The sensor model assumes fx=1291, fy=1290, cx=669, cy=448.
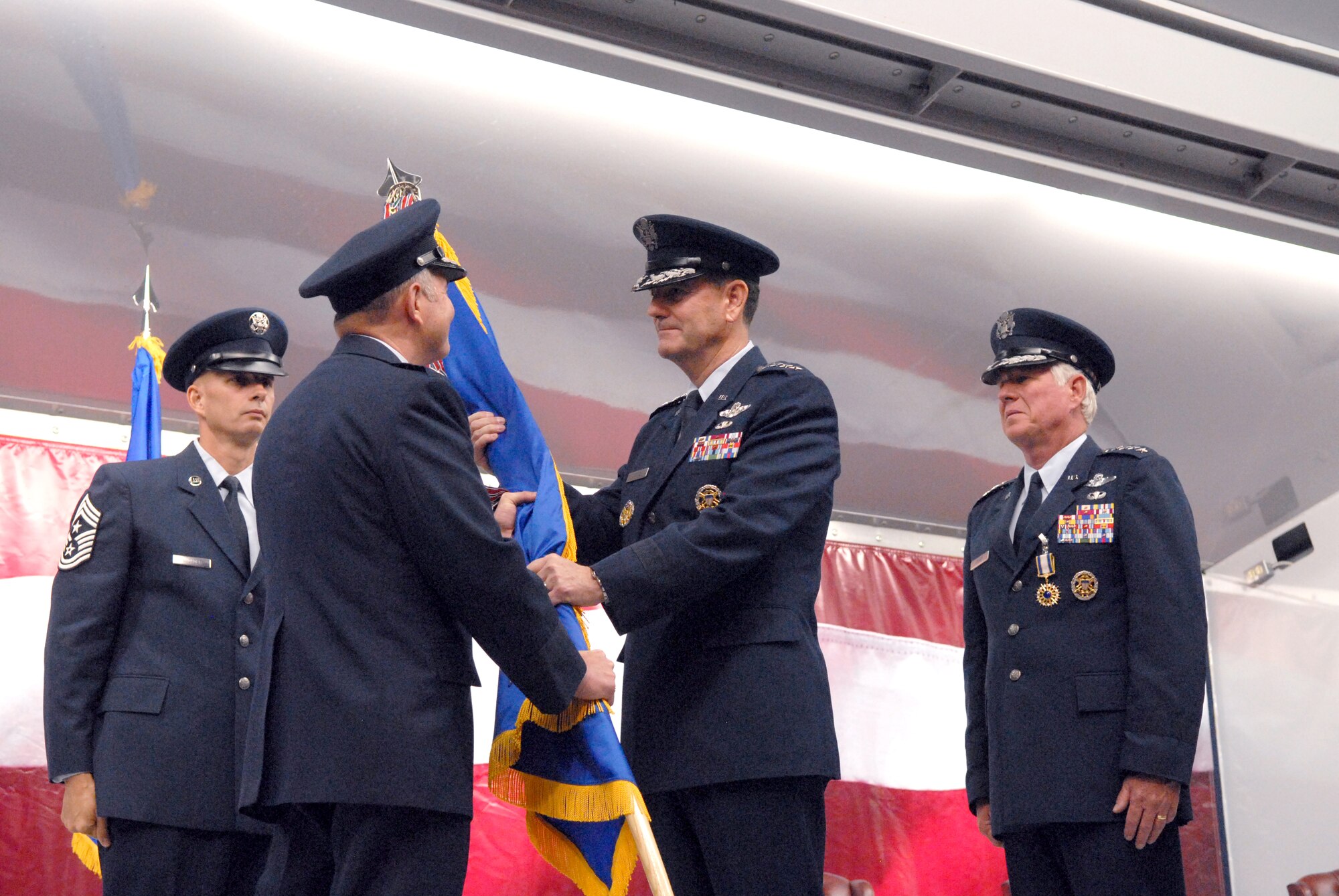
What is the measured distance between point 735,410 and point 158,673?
1280 mm

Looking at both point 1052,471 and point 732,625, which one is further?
point 1052,471

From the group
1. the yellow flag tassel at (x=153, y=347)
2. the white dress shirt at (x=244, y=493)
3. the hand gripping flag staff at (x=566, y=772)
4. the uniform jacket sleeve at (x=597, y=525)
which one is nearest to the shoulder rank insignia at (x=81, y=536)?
the white dress shirt at (x=244, y=493)

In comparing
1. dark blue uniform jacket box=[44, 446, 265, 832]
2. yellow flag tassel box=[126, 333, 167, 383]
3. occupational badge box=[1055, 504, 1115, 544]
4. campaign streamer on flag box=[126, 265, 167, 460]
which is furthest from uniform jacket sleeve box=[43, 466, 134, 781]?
occupational badge box=[1055, 504, 1115, 544]

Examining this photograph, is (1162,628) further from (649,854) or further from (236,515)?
(236,515)

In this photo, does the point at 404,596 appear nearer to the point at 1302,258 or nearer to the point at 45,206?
the point at 45,206

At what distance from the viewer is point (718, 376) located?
2428 mm

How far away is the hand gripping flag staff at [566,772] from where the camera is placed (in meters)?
2.06

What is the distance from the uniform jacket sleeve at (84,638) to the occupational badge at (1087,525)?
6.30 ft

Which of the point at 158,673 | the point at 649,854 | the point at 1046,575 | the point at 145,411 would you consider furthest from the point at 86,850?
the point at 1046,575

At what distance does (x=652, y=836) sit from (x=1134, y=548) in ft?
3.64

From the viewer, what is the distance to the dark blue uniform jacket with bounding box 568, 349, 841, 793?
6.75 feet

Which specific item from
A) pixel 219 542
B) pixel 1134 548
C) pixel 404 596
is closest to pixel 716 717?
pixel 404 596

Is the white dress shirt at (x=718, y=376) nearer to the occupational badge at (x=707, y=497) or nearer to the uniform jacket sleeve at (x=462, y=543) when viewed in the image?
the occupational badge at (x=707, y=497)

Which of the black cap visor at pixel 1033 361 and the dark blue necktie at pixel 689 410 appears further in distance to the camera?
the black cap visor at pixel 1033 361
